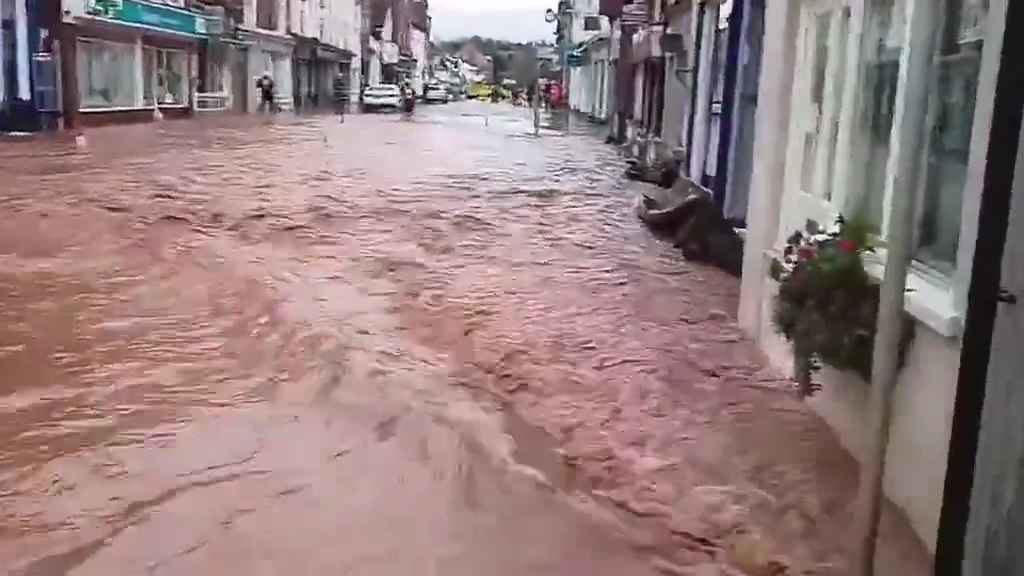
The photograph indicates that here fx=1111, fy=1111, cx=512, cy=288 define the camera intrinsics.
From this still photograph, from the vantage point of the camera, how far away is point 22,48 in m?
23.2

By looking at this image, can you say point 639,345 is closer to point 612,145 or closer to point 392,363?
point 392,363

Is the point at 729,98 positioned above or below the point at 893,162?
above

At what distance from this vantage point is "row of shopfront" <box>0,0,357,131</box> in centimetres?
2348

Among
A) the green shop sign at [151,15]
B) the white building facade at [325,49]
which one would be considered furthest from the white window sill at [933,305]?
the white building facade at [325,49]

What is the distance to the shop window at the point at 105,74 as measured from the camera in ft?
89.8

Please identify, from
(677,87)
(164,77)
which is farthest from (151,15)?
(677,87)

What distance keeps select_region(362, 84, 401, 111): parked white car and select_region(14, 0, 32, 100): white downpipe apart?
30821mm

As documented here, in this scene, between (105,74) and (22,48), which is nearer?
(22,48)

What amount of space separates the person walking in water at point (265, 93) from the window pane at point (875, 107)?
39.2 meters

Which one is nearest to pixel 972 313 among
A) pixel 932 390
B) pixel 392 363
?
pixel 932 390

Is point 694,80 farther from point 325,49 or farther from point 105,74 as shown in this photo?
point 325,49

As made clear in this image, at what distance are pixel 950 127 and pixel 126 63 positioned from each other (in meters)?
29.5

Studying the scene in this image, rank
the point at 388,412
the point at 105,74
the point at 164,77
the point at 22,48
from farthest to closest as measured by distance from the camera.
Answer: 1. the point at 164,77
2. the point at 105,74
3. the point at 22,48
4. the point at 388,412

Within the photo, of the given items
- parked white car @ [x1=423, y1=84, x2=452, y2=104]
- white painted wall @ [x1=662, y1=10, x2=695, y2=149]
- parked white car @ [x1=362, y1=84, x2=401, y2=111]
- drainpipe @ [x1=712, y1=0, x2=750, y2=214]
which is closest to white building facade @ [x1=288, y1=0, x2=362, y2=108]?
parked white car @ [x1=362, y1=84, x2=401, y2=111]
